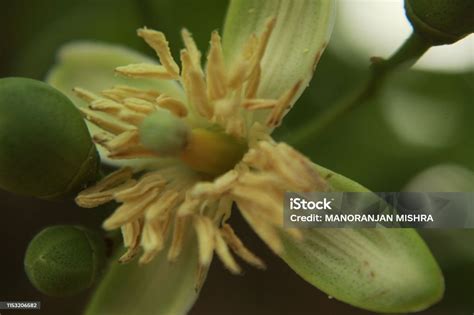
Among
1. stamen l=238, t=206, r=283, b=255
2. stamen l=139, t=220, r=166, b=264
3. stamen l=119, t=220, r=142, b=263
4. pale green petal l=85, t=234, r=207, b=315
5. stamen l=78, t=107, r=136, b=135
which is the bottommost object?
pale green petal l=85, t=234, r=207, b=315

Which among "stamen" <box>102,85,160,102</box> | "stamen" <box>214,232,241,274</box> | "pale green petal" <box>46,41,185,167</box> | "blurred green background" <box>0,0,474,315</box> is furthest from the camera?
"blurred green background" <box>0,0,474,315</box>

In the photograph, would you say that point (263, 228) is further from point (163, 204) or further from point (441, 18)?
point (441, 18)

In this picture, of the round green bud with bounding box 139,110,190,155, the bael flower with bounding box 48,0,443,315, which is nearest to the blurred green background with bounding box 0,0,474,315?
the bael flower with bounding box 48,0,443,315

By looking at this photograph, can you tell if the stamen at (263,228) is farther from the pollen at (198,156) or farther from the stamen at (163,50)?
the stamen at (163,50)

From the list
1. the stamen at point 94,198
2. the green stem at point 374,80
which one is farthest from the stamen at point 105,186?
the green stem at point 374,80

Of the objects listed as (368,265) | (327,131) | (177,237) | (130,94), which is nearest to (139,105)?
(130,94)

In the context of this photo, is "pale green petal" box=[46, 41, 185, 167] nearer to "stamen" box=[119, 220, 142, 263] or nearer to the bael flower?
the bael flower

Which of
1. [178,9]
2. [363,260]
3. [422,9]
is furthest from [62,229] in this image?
[178,9]

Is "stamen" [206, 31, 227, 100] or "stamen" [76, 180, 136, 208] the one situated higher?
"stamen" [206, 31, 227, 100]
